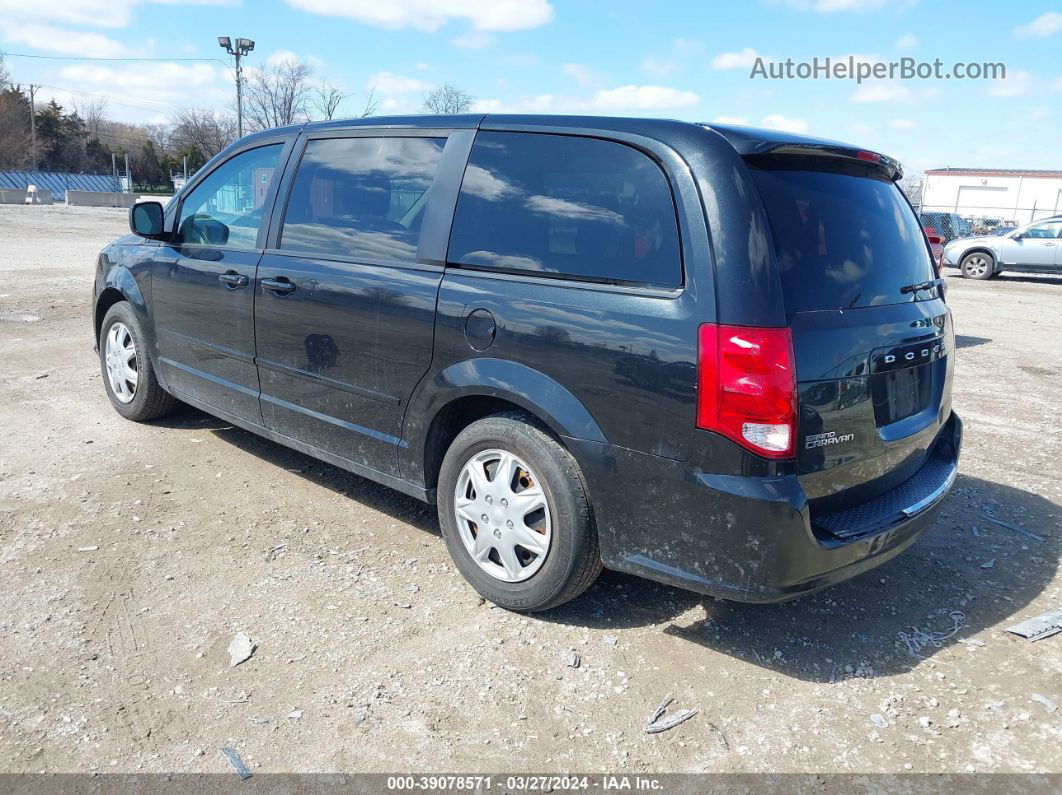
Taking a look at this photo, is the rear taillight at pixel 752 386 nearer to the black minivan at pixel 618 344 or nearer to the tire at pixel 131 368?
the black minivan at pixel 618 344

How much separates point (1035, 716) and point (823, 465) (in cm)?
114

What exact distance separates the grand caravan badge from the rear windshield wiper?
2.47ft

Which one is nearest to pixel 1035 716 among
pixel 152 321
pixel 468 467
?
pixel 468 467

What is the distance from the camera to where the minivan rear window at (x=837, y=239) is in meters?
2.73

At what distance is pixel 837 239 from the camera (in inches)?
115

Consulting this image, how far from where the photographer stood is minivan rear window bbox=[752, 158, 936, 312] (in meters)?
2.73

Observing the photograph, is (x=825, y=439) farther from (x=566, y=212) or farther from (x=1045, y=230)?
(x=1045, y=230)

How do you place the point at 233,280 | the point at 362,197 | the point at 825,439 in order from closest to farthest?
the point at 825,439 → the point at 362,197 → the point at 233,280

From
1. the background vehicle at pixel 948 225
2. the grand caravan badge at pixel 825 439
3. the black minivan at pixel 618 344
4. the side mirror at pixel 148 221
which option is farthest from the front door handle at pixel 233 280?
the background vehicle at pixel 948 225

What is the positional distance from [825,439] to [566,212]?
4.06ft

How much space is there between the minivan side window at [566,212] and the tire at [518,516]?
2.14 feet

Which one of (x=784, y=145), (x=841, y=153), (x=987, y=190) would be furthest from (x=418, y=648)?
(x=987, y=190)

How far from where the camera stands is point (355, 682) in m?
2.83

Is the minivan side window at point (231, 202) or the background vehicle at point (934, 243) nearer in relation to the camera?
the background vehicle at point (934, 243)
